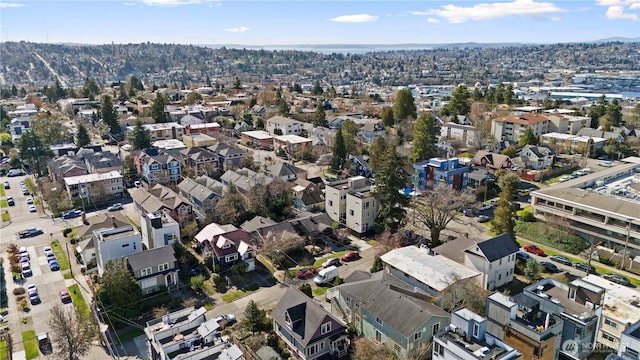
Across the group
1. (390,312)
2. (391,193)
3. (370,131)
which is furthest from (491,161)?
(390,312)

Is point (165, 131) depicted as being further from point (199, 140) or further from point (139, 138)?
point (199, 140)

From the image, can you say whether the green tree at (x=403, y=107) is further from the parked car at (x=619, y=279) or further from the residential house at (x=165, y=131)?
the parked car at (x=619, y=279)

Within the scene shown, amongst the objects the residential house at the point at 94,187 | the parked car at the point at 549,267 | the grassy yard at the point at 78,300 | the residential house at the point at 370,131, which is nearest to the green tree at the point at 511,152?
the residential house at the point at 370,131

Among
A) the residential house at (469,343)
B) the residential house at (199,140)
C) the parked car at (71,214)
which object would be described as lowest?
the parked car at (71,214)

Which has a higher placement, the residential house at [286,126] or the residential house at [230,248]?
the residential house at [286,126]

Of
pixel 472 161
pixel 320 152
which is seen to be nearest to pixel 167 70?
pixel 320 152

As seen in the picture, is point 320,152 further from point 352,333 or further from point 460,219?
point 352,333
